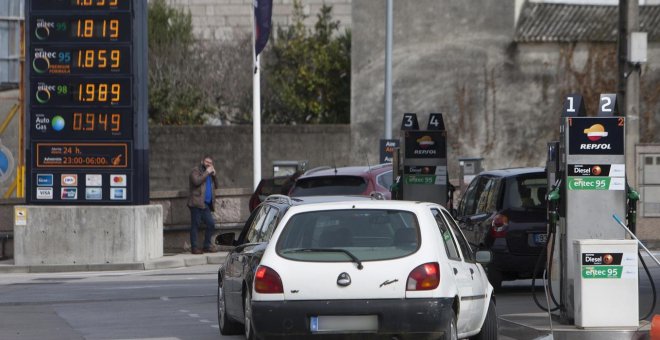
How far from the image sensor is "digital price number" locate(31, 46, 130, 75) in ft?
83.9

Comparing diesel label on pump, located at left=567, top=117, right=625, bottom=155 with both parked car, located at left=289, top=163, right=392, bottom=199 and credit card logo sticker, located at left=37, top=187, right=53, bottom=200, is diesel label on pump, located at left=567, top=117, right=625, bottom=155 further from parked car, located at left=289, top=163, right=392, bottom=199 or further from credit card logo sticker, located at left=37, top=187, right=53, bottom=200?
credit card logo sticker, located at left=37, top=187, right=53, bottom=200

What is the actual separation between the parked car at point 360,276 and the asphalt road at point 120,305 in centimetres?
303

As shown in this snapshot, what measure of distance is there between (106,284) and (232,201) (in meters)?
6.97

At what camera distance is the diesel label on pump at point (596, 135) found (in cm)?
1338

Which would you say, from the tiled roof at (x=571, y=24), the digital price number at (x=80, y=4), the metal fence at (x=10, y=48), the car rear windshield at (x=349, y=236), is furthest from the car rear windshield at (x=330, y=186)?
the metal fence at (x=10, y=48)

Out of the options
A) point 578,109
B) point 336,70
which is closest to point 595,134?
point 578,109

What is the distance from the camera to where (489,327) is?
1244cm

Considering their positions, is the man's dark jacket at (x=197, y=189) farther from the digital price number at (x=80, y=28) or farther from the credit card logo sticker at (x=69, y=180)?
the digital price number at (x=80, y=28)

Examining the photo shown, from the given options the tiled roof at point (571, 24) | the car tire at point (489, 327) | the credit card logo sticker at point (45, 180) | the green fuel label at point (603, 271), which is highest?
the tiled roof at point (571, 24)

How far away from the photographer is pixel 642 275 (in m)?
20.5

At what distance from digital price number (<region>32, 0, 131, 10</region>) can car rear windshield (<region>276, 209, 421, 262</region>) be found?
14.5 metres

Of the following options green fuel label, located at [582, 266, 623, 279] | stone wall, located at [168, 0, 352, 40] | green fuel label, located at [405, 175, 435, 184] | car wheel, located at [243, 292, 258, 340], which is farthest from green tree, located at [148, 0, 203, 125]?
green fuel label, located at [582, 266, 623, 279]

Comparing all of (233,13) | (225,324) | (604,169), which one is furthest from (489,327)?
(233,13)

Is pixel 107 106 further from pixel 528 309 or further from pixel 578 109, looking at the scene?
pixel 578 109
